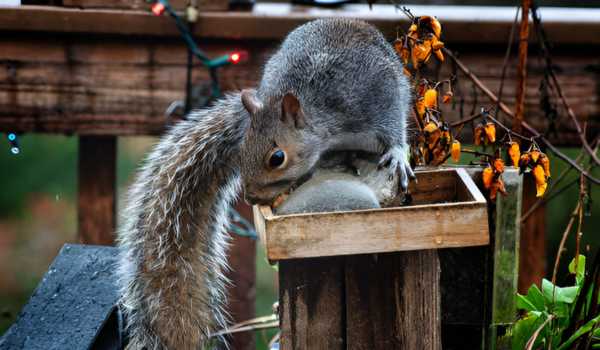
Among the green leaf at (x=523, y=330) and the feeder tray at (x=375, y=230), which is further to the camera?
the green leaf at (x=523, y=330)

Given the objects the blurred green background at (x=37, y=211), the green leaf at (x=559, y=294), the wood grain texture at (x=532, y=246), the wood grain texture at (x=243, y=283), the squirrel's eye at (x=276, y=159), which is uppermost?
the squirrel's eye at (x=276, y=159)

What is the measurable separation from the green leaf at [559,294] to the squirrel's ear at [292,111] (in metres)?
0.52

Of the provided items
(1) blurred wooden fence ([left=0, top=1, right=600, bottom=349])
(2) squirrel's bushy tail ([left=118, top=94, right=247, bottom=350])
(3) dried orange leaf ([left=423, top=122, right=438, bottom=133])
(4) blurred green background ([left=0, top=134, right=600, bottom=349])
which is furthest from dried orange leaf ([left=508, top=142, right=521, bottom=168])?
(4) blurred green background ([left=0, top=134, right=600, bottom=349])

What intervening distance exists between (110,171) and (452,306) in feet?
3.53

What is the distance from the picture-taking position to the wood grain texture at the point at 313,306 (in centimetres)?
124

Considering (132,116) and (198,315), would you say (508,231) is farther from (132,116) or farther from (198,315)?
(132,116)

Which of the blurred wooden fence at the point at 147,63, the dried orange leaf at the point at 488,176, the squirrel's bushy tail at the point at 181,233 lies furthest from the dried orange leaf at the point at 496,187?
the blurred wooden fence at the point at 147,63

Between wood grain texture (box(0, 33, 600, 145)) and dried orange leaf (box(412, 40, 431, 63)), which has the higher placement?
dried orange leaf (box(412, 40, 431, 63))

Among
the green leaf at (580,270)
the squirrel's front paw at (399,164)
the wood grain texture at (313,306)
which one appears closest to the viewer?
the wood grain texture at (313,306)

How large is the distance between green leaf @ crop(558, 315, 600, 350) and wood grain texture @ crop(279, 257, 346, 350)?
41 centimetres

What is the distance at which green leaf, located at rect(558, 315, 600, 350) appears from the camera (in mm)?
1366

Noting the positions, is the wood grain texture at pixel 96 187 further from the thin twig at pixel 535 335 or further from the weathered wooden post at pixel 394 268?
the thin twig at pixel 535 335

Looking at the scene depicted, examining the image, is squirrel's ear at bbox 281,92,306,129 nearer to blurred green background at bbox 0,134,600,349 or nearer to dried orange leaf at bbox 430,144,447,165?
dried orange leaf at bbox 430,144,447,165

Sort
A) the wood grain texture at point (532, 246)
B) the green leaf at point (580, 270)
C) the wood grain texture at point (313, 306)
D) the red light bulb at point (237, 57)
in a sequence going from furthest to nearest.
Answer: the wood grain texture at point (532, 246)
the red light bulb at point (237, 57)
the green leaf at point (580, 270)
the wood grain texture at point (313, 306)
